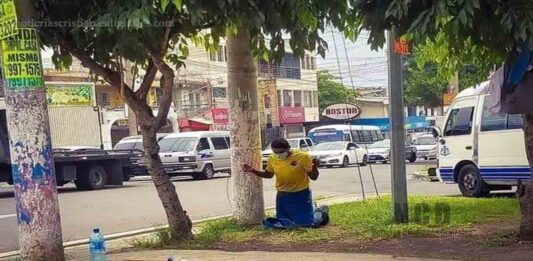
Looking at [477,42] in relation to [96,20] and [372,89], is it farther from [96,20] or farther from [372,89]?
[372,89]

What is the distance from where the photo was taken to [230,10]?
23.4 ft

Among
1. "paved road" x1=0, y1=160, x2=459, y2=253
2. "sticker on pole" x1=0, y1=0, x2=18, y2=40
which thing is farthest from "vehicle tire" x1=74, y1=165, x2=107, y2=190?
"sticker on pole" x1=0, y1=0, x2=18, y2=40

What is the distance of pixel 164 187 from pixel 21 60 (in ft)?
9.38

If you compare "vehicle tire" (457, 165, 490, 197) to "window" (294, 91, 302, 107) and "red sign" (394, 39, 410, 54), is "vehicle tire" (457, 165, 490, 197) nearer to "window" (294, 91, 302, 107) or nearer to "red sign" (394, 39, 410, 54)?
"red sign" (394, 39, 410, 54)

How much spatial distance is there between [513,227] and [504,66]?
277cm

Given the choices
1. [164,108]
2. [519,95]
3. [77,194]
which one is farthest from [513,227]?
[77,194]

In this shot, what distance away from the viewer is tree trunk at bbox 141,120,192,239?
29.8 feet

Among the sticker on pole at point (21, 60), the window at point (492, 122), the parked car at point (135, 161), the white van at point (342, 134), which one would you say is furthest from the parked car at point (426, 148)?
the sticker on pole at point (21, 60)

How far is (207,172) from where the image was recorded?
88.3ft

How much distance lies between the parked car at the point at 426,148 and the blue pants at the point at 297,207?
100 feet

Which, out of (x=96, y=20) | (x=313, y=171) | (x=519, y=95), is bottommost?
(x=313, y=171)

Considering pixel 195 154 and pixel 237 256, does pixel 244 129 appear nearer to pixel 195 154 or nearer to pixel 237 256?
pixel 237 256

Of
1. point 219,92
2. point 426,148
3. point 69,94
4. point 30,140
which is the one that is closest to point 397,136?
point 30,140

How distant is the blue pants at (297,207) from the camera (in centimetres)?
1009
